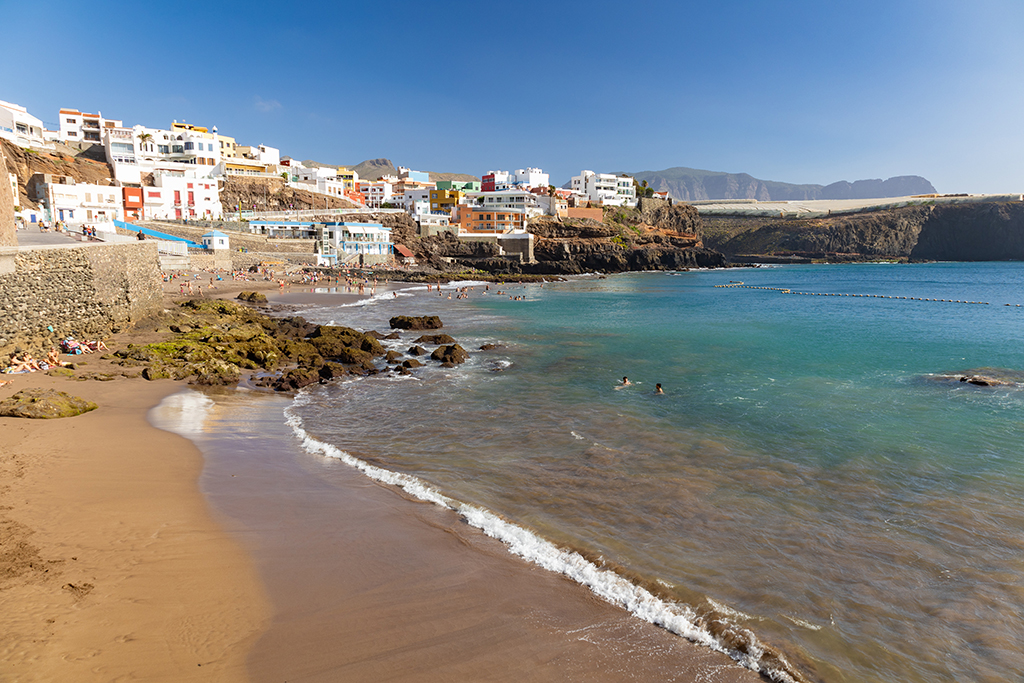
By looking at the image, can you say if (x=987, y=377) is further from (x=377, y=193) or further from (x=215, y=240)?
(x=377, y=193)

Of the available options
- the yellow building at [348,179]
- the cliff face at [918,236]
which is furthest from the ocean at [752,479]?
the cliff face at [918,236]

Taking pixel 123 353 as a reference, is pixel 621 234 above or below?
above

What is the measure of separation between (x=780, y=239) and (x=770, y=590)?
492ft

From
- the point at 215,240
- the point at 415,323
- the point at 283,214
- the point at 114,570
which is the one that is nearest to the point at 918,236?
the point at 283,214

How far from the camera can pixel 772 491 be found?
9.19 metres

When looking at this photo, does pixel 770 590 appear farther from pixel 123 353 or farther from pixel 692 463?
pixel 123 353

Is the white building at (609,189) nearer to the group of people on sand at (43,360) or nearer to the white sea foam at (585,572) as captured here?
the group of people on sand at (43,360)

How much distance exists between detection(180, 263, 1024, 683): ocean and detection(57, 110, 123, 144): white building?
7701 centimetres

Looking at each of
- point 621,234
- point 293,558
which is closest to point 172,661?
point 293,558

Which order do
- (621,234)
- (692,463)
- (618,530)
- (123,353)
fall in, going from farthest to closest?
(621,234)
(123,353)
(692,463)
(618,530)

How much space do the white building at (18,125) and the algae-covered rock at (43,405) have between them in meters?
62.4

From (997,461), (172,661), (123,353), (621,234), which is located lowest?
(997,461)

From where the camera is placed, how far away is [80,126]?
227 feet

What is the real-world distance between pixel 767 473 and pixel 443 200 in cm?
9000
